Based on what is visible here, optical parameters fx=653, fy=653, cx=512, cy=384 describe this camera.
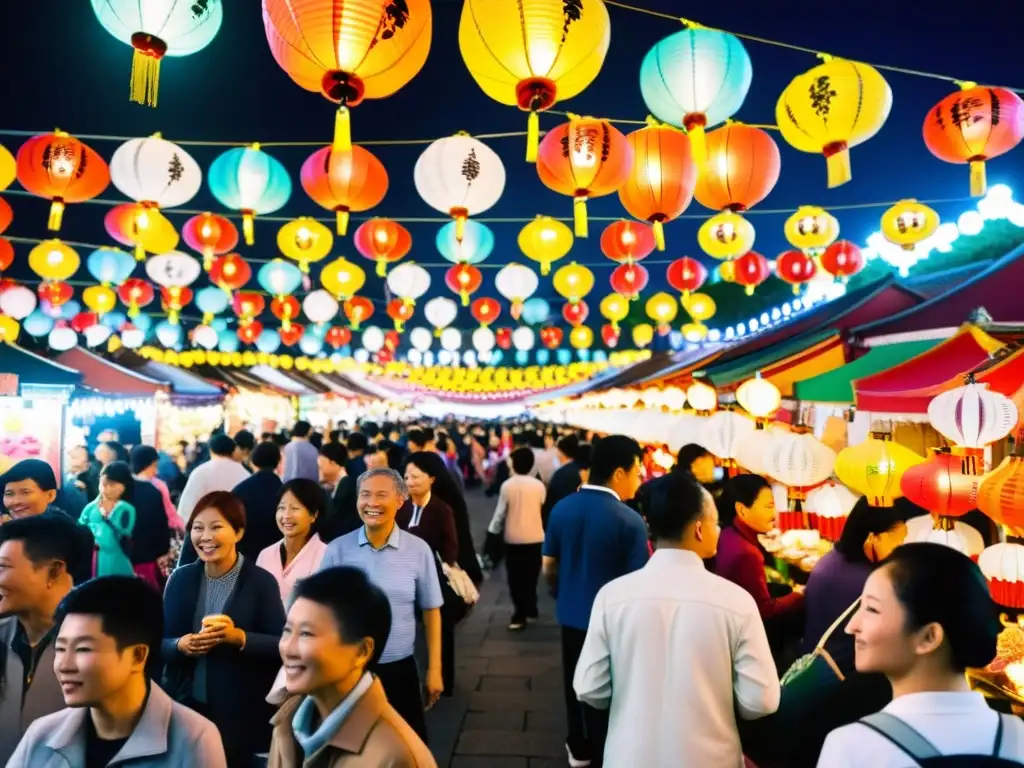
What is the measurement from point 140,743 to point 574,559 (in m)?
2.51

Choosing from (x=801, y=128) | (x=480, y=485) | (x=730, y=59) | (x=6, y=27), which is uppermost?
(x=6, y=27)

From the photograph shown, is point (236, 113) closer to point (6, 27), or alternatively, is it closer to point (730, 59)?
point (6, 27)

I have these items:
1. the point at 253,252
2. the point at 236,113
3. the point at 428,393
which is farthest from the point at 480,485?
the point at 428,393

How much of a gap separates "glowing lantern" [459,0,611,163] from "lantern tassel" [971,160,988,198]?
116 inches

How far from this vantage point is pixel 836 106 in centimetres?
438

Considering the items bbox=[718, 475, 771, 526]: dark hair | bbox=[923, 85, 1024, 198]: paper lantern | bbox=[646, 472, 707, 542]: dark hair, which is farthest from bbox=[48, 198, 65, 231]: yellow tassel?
bbox=[923, 85, 1024, 198]: paper lantern

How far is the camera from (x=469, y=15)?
3.52m

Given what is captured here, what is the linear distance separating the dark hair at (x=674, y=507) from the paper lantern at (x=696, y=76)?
287 centimetres

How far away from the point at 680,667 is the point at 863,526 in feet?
4.99

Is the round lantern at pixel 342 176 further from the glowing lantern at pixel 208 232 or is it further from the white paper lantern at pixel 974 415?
the white paper lantern at pixel 974 415

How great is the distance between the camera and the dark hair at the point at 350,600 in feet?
5.84

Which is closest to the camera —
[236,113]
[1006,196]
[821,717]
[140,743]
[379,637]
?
[140,743]

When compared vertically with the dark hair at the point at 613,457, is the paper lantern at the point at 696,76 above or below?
above

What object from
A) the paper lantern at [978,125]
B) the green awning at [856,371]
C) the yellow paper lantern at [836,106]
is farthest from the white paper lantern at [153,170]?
the green awning at [856,371]
